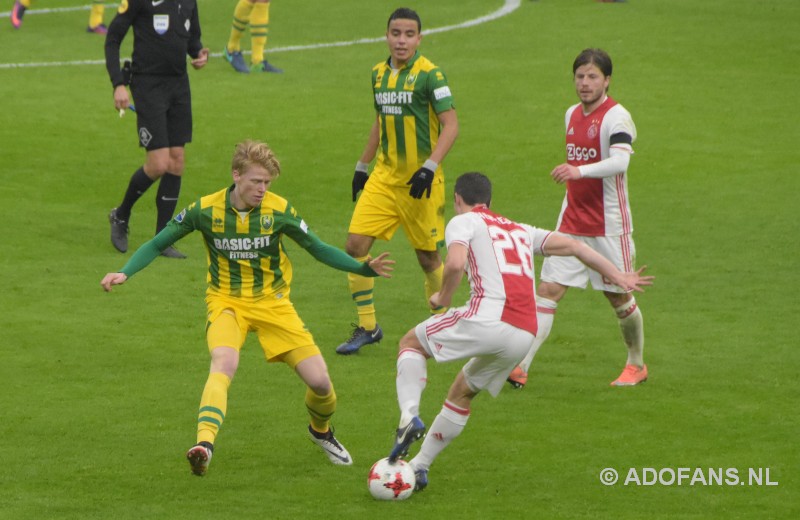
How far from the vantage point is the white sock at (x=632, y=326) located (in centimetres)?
965

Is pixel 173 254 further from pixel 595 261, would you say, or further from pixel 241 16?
pixel 241 16

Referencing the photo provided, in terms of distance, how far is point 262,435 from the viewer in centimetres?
858

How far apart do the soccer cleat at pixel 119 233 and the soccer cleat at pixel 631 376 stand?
5.74 meters

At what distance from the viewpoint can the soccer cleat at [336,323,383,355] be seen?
34.2 ft

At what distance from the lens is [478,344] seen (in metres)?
7.47

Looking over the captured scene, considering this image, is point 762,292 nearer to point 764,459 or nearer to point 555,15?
point 764,459

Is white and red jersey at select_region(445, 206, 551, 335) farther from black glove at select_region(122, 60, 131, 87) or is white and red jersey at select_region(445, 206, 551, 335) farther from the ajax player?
black glove at select_region(122, 60, 131, 87)

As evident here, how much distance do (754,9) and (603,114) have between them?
1683 cm

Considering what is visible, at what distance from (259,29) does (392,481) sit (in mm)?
13696

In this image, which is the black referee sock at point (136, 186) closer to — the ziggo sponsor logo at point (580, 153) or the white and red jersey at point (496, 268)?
the ziggo sponsor logo at point (580, 153)

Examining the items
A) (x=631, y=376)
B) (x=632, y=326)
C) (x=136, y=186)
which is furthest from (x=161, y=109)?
(x=631, y=376)

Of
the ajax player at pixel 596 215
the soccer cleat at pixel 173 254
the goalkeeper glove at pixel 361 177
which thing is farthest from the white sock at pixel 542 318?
the soccer cleat at pixel 173 254

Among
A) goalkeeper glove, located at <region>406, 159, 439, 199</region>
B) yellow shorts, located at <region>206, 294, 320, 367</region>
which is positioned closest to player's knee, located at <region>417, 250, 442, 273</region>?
goalkeeper glove, located at <region>406, 159, 439, 199</region>

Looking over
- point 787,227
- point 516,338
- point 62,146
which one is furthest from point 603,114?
point 62,146
